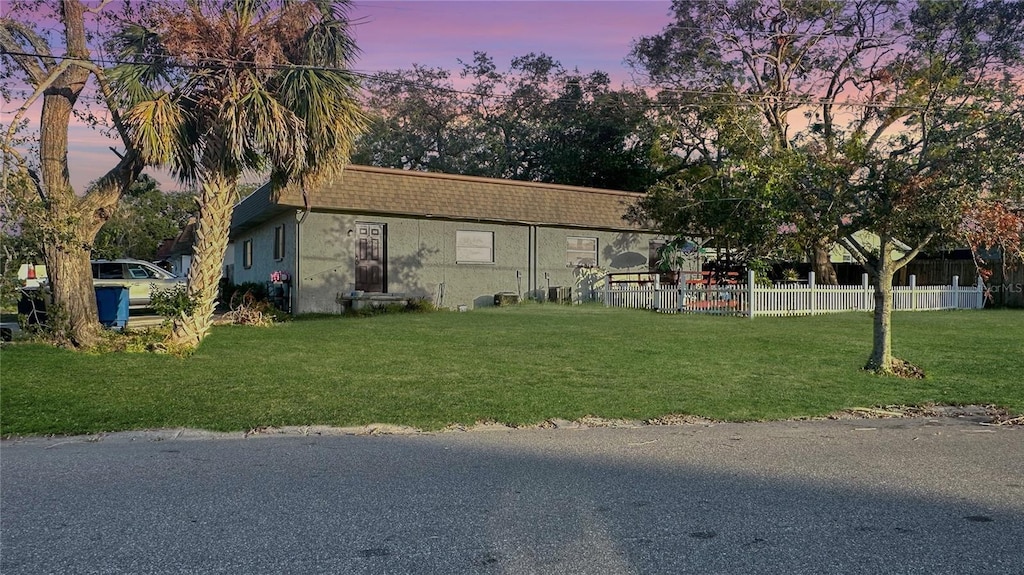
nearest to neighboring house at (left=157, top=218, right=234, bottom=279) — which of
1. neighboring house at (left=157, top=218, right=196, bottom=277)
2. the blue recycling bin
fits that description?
neighboring house at (left=157, top=218, right=196, bottom=277)

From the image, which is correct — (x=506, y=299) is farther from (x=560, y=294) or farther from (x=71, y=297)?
(x=71, y=297)

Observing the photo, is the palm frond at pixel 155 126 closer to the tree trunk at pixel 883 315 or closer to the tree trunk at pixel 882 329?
the tree trunk at pixel 883 315

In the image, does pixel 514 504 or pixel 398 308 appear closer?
pixel 514 504

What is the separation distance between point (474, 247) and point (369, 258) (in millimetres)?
3301

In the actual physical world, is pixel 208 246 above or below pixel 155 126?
below

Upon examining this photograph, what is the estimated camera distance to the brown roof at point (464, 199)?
20.6 m

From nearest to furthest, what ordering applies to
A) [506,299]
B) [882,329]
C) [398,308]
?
[882,329] < [398,308] < [506,299]

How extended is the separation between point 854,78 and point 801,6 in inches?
140

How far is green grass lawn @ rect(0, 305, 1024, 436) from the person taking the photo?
7.87 meters

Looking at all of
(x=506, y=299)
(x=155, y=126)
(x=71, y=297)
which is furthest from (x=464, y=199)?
(x=71, y=297)

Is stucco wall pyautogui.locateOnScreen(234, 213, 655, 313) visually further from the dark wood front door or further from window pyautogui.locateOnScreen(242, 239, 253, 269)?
window pyautogui.locateOnScreen(242, 239, 253, 269)

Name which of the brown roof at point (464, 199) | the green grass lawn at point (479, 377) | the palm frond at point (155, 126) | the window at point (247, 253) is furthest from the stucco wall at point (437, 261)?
the palm frond at point (155, 126)

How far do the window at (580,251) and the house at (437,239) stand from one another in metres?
0.03

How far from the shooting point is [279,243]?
22.4 metres
